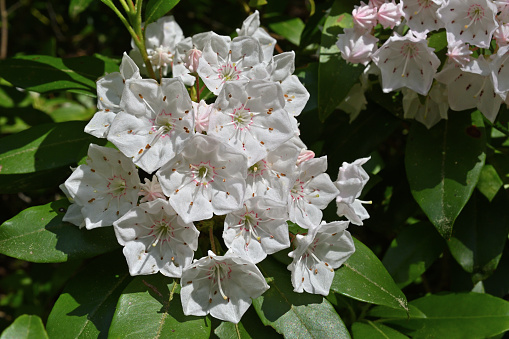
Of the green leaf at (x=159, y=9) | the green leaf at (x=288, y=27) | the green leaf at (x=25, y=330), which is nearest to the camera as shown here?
the green leaf at (x=25, y=330)

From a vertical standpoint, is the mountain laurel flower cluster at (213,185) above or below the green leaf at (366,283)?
above

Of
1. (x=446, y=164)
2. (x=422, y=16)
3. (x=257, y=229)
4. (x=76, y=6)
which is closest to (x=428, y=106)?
(x=446, y=164)

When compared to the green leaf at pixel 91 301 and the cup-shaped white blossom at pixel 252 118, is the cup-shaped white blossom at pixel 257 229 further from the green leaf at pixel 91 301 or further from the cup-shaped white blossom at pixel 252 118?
the green leaf at pixel 91 301

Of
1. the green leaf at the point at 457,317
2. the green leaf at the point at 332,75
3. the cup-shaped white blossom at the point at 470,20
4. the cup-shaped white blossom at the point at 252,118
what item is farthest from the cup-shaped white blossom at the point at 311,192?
the cup-shaped white blossom at the point at 470,20

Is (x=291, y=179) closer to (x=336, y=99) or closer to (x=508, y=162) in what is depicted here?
(x=336, y=99)

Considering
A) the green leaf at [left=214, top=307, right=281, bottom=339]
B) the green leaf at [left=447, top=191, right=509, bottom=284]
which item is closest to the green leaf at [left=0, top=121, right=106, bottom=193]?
the green leaf at [left=214, top=307, right=281, bottom=339]
